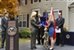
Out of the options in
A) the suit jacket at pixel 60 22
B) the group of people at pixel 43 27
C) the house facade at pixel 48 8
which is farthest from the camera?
the house facade at pixel 48 8

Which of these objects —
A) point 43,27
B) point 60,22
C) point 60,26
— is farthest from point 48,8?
point 60,22

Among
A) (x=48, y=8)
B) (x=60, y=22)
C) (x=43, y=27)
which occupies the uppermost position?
(x=48, y=8)

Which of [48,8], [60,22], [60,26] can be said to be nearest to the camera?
[60,22]

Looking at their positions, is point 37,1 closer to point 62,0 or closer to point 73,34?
point 62,0

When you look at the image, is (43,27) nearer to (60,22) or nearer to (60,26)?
(60,26)

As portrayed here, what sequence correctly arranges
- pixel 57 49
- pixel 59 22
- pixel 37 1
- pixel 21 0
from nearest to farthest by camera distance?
1. pixel 57 49
2. pixel 59 22
3. pixel 37 1
4. pixel 21 0

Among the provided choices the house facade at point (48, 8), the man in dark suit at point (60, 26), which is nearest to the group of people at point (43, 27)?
the man in dark suit at point (60, 26)

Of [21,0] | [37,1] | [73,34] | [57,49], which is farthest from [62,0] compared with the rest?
[57,49]

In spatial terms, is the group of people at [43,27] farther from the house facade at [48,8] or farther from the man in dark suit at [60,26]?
the house facade at [48,8]

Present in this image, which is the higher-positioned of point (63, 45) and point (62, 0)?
point (62, 0)

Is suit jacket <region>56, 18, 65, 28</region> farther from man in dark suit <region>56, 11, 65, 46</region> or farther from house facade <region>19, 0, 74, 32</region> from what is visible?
house facade <region>19, 0, 74, 32</region>

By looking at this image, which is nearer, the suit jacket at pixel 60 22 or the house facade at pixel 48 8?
the suit jacket at pixel 60 22

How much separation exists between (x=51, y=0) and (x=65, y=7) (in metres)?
2.18

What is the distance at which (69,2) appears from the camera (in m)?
38.7
